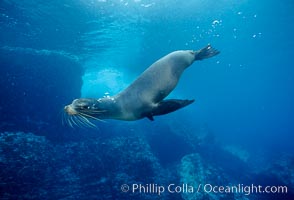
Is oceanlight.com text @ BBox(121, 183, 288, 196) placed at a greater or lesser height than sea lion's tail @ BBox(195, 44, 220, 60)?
lesser

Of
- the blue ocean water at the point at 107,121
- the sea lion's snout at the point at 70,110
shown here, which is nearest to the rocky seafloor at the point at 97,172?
the blue ocean water at the point at 107,121

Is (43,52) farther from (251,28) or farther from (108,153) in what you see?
(251,28)

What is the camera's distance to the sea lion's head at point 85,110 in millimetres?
2320

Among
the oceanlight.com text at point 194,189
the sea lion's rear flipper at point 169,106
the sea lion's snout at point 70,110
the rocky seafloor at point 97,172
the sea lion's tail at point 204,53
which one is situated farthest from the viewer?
the oceanlight.com text at point 194,189

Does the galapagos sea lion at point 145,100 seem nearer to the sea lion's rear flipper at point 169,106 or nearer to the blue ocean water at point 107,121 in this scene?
the sea lion's rear flipper at point 169,106

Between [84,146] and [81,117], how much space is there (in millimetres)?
9788

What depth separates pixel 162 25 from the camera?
670 inches

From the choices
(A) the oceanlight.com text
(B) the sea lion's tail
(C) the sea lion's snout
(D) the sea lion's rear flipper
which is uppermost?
(B) the sea lion's tail

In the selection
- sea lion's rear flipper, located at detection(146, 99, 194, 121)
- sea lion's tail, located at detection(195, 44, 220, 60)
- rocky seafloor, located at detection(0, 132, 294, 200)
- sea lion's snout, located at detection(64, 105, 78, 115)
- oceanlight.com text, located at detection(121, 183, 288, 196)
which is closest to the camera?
sea lion's snout, located at detection(64, 105, 78, 115)

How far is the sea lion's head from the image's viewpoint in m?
2.32

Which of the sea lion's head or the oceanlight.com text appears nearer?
the sea lion's head

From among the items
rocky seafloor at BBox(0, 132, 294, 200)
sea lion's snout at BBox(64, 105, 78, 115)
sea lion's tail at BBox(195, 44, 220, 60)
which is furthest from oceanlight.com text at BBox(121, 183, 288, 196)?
sea lion's snout at BBox(64, 105, 78, 115)

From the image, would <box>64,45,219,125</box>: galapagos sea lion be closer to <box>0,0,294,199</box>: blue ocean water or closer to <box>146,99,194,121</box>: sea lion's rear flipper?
<box>146,99,194,121</box>: sea lion's rear flipper

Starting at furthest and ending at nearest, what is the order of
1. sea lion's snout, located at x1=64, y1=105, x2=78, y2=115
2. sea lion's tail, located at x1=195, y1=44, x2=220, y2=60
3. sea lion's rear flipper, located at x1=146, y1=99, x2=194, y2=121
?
sea lion's tail, located at x1=195, y1=44, x2=220, y2=60 → sea lion's rear flipper, located at x1=146, y1=99, x2=194, y2=121 → sea lion's snout, located at x1=64, y1=105, x2=78, y2=115
